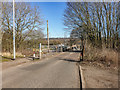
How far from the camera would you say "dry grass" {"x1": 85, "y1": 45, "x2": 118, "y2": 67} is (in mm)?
10455

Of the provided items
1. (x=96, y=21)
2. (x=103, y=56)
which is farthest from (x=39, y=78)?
(x=96, y=21)

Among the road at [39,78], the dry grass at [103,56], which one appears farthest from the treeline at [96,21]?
the road at [39,78]

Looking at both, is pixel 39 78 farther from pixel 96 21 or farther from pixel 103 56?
pixel 96 21

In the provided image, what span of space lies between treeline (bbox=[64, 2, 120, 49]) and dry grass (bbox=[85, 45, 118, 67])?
4.74 ft

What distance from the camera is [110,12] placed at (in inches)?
618

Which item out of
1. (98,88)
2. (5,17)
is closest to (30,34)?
(5,17)

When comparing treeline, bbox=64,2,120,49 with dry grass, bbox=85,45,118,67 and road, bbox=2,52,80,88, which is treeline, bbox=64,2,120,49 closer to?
dry grass, bbox=85,45,118,67

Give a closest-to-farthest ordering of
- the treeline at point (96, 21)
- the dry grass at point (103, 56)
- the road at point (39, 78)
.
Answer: the road at point (39, 78) → the dry grass at point (103, 56) → the treeline at point (96, 21)

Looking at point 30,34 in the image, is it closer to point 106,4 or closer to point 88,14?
point 88,14

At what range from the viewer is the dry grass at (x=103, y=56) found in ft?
34.3

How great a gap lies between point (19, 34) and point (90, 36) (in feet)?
37.4

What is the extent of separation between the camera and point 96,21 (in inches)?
674

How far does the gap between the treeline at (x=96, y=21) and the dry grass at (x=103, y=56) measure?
1.44 metres

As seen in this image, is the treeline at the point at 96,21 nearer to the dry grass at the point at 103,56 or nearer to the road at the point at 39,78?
the dry grass at the point at 103,56
